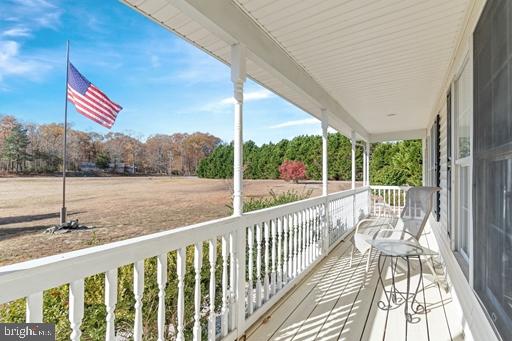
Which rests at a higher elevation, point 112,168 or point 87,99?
point 87,99

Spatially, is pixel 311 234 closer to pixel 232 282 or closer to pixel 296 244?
pixel 296 244

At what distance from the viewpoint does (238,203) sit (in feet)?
8.09

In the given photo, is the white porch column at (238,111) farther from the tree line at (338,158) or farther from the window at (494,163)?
the tree line at (338,158)

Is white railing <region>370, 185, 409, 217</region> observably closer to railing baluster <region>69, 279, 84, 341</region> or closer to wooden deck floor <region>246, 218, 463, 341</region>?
wooden deck floor <region>246, 218, 463, 341</region>

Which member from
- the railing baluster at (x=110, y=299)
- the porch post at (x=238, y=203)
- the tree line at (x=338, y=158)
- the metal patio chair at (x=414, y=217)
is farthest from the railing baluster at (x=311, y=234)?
the tree line at (x=338, y=158)

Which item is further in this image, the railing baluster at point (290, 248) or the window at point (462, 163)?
the railing baluster at point (290, 248)

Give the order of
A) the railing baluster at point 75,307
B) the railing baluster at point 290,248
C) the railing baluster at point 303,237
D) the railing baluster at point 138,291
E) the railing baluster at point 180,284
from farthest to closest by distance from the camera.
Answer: the railing baluster at point 303,237 < the railing baluster at point 290,248 < the railing baluster at point 180,284 < the railing baluster at point 138,291 < the railing baluster at point 75,307

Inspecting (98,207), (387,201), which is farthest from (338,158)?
(98,207)

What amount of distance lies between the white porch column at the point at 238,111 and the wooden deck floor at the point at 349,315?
42.6 inches

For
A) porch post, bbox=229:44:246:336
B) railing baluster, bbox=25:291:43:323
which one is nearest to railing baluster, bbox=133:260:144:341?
railing baluster, bbox=25:291:43:323

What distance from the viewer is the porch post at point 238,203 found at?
Result: 2.37m

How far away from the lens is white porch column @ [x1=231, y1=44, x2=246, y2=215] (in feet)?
7.91

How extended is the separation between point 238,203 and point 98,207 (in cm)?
197

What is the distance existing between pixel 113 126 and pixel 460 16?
337 centimetres
